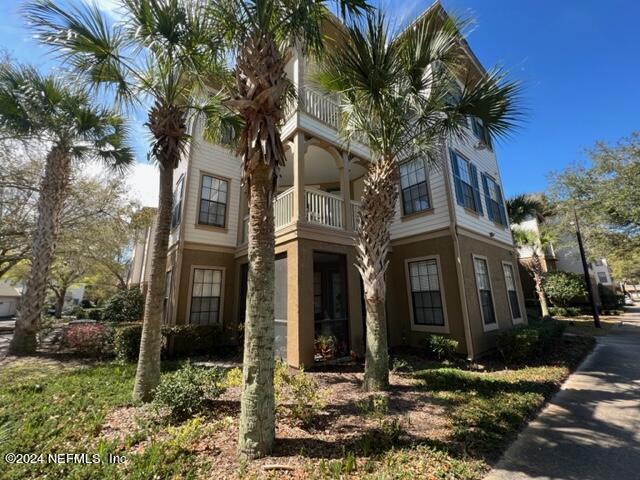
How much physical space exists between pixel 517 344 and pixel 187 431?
880 cm

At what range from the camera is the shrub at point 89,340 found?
30.2ft

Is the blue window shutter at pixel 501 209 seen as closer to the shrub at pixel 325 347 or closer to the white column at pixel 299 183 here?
the white column at pixel 299 183

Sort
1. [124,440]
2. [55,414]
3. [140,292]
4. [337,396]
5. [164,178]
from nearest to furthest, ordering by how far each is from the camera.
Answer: [124,440] < [55,414] < [337,396] < [164,178] < [140,292]

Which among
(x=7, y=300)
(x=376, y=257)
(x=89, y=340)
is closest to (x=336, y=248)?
(x=376, y=257)

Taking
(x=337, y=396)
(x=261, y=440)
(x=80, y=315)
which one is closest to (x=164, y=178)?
(x=261, y=440)

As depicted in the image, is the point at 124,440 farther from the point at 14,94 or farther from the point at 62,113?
the point at 14,94

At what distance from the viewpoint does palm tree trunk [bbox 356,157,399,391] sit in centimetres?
587

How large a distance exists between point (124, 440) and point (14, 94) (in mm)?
11514

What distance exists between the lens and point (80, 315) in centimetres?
2423

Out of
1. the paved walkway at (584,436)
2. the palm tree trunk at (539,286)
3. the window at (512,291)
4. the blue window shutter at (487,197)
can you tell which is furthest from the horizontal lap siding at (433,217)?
the palm tree trunk at (539,286)

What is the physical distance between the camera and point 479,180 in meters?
11.9

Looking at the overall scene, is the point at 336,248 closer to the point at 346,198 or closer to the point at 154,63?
the point at 346,198

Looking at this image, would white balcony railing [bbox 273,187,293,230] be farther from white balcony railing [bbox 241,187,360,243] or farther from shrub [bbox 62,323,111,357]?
shrub [bbox 62,323,111,357]

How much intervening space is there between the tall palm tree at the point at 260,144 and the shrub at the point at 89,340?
28.1 ft
